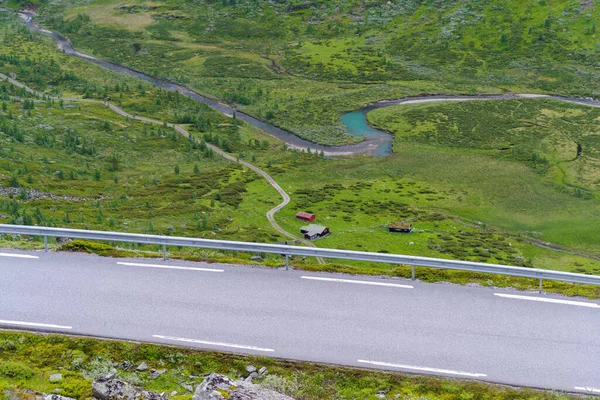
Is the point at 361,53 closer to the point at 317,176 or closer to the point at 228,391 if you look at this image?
the point at 317,176

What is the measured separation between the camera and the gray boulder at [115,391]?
14961mm

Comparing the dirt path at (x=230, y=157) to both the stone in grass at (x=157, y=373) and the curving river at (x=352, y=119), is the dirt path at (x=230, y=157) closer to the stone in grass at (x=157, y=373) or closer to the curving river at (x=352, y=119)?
the curving river at (x=352, y=119)

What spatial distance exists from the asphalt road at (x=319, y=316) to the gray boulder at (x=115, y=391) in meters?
3.51

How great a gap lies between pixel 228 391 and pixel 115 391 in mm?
3010

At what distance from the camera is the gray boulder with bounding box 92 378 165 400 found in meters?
15.0

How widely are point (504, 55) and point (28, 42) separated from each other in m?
142

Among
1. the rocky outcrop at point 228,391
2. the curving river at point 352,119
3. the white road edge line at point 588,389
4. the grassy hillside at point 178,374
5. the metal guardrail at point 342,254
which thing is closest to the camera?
the rocky outcrop at point 228,391

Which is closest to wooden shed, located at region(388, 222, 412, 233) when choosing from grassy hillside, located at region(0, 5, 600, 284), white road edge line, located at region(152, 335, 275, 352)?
grassy hillside, located at region(0, 5, 600, 284)

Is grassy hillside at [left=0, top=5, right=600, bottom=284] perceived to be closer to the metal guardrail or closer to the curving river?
the curving river

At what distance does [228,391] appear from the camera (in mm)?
14461

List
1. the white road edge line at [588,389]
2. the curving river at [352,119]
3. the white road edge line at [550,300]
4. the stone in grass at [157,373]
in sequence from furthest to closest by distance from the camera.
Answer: the curving river at [352,119] → the white road edge line at [550,300] → the stone in grass at [157,373] → the white road edge line at [588,389]

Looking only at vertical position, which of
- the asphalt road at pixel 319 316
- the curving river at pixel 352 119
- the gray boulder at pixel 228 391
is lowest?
the curving river at pixel 352 119

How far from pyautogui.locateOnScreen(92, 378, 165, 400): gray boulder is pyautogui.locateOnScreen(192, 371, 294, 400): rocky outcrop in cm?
172

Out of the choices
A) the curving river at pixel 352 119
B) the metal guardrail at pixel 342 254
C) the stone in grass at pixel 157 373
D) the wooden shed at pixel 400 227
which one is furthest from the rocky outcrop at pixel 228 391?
the curving river at pixel 352 119
